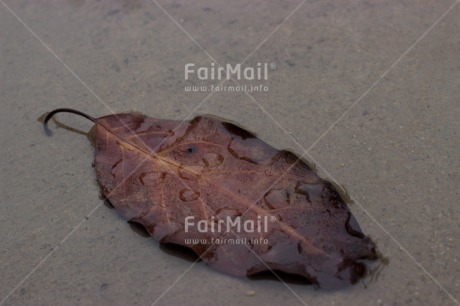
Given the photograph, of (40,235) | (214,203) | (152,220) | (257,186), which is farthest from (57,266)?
(257,186)

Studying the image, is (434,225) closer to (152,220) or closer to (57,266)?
(152,220)

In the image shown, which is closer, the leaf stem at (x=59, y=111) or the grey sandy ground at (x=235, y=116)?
the grey sandy ground at (x=235, y=116)

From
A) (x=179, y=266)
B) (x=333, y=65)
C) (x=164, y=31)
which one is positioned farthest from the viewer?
(x=164, y=31)

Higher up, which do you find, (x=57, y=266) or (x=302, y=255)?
(x=302, y=255)

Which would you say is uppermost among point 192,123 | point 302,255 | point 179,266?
point 302,255

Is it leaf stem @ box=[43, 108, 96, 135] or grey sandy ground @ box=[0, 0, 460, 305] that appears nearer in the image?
grey sandy ground @ box=[0, 0, 460, 305]

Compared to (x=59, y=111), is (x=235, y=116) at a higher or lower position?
higher

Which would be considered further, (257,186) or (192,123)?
(192,123)

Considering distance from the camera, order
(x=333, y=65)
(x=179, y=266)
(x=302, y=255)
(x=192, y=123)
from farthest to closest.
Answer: (x=333, y=65) < (x=192, y=123) < (x=179, y=266) < (x=302, y=255)
